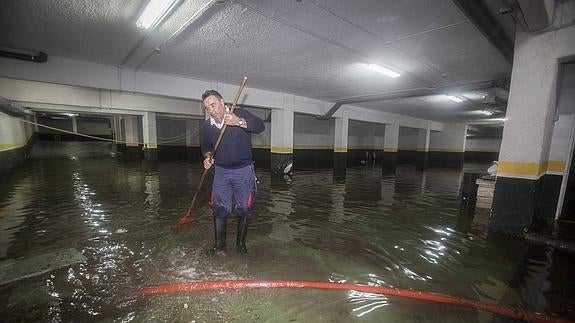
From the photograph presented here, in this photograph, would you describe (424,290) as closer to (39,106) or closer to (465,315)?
(465,315)

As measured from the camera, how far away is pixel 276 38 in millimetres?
4605

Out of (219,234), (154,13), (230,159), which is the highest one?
(154,13)

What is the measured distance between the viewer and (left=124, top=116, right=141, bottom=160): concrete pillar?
17.2m

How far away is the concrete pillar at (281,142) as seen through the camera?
10.2 m

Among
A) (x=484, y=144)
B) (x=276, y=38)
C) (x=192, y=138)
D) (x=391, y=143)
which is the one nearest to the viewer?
(x=276, y=38)

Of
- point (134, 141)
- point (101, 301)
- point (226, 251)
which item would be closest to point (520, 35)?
point (226, 251)

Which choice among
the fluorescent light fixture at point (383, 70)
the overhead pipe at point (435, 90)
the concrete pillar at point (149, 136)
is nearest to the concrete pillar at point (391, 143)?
the overhead pipe at point (435, 90)

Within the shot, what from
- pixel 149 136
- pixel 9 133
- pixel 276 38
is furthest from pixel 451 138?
pixel 9 133

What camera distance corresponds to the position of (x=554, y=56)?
12.2 ft

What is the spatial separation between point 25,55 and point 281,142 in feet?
24.4

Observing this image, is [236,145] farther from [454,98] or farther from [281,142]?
[454,98]

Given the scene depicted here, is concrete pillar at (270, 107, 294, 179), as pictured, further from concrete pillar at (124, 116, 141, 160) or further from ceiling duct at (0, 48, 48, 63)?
concrete pillar at (124, 116, 141, 160)

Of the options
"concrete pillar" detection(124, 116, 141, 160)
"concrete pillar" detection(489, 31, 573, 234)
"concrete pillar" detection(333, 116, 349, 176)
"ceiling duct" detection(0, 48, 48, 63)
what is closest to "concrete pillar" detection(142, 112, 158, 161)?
"concrete pillar" detection(124, 116, 141, 160)

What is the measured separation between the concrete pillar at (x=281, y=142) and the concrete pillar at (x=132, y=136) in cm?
1176
